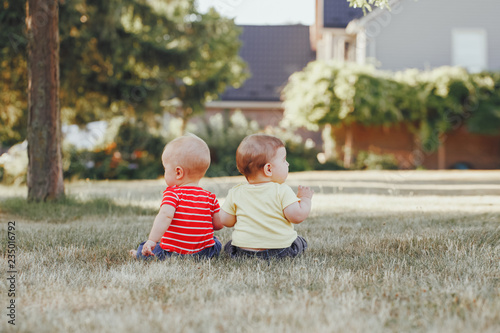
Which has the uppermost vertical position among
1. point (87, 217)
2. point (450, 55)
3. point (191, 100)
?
point (450, 55)

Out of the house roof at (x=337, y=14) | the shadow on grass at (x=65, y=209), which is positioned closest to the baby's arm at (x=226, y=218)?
the shadow on grass at (x=65, y=209)

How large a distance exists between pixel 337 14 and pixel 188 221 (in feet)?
60.1

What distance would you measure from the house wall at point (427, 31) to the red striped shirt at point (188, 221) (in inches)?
649

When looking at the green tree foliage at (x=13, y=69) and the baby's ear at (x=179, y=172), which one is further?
the green tree foliage at (x=13, y=69)

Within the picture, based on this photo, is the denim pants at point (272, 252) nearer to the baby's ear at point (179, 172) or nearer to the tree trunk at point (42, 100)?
the baby's ear at point (179, 172)

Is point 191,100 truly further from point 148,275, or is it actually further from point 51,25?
point 148,275

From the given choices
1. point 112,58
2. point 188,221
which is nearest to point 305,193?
point 188,221

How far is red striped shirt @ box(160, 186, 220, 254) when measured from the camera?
351 cm

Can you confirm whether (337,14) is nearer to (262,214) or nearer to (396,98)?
(396,98)

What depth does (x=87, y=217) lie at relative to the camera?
621 cm

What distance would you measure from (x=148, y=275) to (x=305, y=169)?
1436 centimetres

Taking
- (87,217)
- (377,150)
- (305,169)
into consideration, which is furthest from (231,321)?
(377,150)

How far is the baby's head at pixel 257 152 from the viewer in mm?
3342

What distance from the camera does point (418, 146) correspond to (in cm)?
1875
